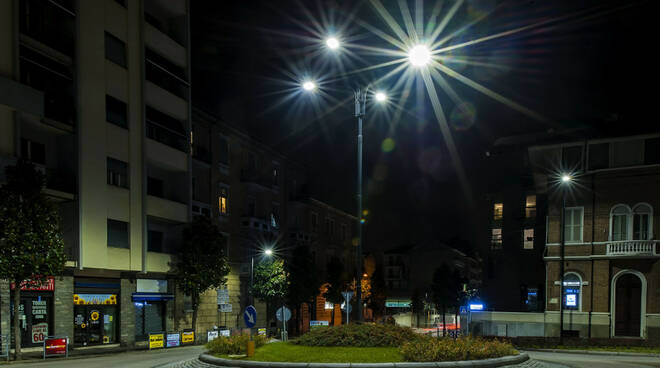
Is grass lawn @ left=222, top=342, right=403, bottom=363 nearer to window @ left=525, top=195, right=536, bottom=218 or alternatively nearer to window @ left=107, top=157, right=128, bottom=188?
window @ left=107, top=157, right=128, bottom=188

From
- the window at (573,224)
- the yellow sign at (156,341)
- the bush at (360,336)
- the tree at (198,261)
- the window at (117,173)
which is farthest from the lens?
the window at (573,224)

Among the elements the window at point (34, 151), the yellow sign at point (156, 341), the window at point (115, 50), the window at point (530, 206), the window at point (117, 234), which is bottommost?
the yellow sign at point (156, 341)

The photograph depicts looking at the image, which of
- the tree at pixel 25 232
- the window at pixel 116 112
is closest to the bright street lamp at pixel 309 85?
the tree at pixel 25 232

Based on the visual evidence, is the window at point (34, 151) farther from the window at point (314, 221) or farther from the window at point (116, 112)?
the window at point (314, 221)

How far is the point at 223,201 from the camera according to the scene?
1895 inches

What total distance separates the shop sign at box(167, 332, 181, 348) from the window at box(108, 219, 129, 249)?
6004mm

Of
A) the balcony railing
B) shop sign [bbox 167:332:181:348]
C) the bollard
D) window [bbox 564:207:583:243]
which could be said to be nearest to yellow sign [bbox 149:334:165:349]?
shop sign [bbox 167:332:181:348]

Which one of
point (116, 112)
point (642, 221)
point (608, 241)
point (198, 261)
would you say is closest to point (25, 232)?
point (116, 112)

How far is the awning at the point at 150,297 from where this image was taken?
119 ft

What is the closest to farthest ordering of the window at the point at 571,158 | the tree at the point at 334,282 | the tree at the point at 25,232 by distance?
the tree at the point at 25,232
the window at the point at 571,158
the tree at the point at 334,282

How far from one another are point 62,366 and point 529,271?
145 ft

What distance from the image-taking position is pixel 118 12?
114ft

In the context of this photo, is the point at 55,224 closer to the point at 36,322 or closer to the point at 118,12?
the point at 36,322

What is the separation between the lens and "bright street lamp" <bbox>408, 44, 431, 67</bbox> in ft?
50.8
